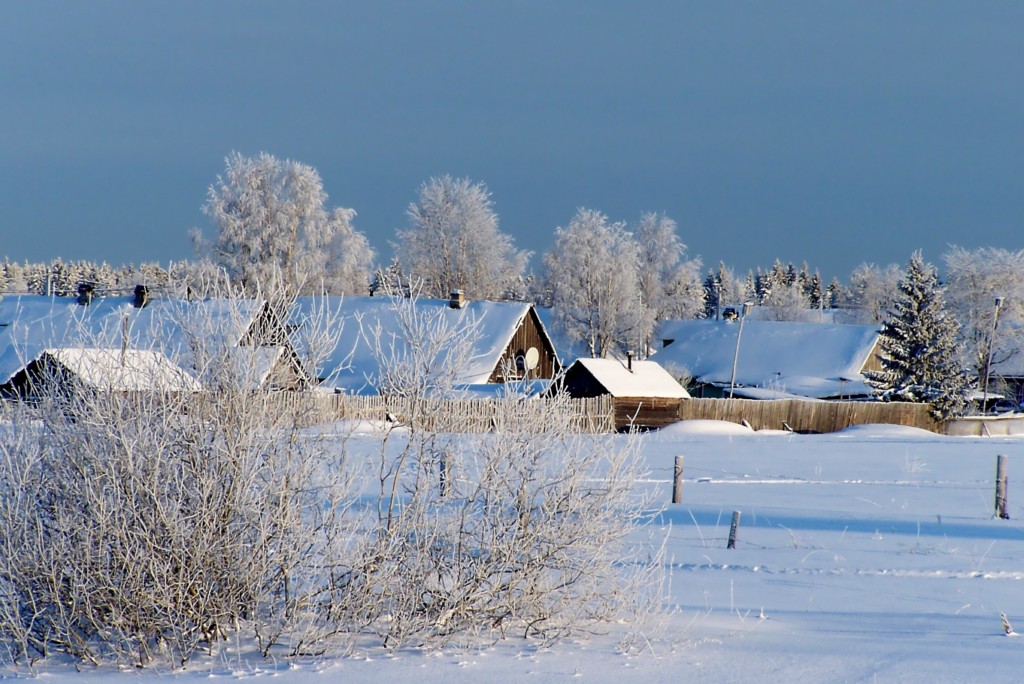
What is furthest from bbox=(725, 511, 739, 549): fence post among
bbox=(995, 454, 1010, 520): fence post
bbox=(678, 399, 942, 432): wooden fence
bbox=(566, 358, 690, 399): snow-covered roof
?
bbox=(678, 399, 942, 432): wooden fence

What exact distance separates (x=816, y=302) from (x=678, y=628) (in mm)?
151805

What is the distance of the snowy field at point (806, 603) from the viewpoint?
7582mm

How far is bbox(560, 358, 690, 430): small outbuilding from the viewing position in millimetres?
36812

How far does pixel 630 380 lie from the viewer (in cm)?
3803

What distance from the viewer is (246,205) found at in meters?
50.8

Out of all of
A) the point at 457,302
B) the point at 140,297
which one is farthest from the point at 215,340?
the point at 457,302

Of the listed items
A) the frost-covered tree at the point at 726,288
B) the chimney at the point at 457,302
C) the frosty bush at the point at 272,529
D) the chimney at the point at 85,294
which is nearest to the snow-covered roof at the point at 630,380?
the chimney at the point at 457,302

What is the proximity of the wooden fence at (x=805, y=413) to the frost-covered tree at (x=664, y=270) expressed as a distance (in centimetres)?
2599

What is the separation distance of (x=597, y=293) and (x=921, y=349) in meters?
17.3

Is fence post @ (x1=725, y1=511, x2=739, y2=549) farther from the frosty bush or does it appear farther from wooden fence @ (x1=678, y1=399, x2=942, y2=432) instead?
wooden fence @ (x1=678, y1=399, x2=942, y2=432)

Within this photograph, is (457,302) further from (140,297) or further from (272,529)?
(272,529)

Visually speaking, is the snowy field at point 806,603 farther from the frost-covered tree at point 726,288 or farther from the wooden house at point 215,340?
the frost-covered tree at point 726,288

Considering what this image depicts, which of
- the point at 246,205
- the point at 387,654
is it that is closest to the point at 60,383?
the point at 387,654

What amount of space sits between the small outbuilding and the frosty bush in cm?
2807
